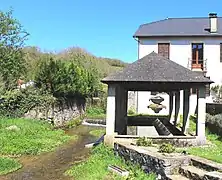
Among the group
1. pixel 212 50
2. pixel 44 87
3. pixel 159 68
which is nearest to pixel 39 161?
pixel 159 68

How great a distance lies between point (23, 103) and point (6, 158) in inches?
381

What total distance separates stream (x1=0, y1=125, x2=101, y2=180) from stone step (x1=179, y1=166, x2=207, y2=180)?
13.0 ft

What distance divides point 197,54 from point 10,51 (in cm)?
1513

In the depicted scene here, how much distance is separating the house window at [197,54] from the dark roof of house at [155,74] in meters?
15.0

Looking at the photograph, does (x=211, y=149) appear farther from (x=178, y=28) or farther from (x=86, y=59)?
(x=86, y=59)

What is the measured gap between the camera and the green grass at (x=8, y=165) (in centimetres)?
1147

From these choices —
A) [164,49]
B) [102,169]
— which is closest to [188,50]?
[164,49]

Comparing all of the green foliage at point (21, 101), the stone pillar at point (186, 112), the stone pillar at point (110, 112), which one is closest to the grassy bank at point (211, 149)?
the stone pillar at point (186, 112)

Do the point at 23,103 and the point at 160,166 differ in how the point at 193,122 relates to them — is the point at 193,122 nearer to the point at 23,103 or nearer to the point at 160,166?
the point at 23,103

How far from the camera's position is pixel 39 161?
1319cm

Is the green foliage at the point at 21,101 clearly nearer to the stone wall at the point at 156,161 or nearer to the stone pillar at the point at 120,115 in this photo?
the stone pillar at the point at 120,115

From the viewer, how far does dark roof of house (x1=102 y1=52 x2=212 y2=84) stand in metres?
13.2

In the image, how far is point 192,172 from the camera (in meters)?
7.69

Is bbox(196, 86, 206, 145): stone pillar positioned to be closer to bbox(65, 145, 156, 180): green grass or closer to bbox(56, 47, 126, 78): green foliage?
bbox(65, 145, 156, 180): green grass
